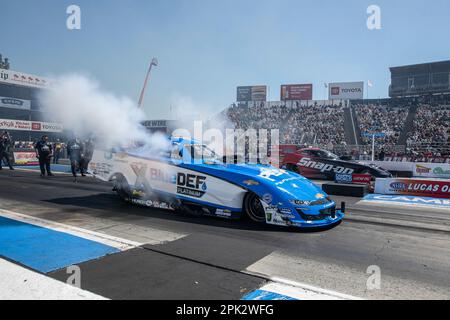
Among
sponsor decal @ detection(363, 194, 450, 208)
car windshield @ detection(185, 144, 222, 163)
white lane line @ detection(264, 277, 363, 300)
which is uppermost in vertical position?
car windshield @ detection(185, 144, 222, 163)

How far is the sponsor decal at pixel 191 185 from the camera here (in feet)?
21.1

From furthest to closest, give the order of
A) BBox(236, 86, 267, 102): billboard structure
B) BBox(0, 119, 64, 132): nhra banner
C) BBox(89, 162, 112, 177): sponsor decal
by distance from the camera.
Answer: BBox(236, 86, 267, 102): billboard structure < BBox(0, 119, 64, 132): nhra banner < BBox(89, 162, 112, 177): sponsor decal

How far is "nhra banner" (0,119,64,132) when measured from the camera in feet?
116

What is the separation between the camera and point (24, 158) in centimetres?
2298

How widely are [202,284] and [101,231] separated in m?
2.65

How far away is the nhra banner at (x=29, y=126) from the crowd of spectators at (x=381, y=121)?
29.8 m

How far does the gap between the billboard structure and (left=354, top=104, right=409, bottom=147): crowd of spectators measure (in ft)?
41.3

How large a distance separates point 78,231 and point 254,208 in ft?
9.52

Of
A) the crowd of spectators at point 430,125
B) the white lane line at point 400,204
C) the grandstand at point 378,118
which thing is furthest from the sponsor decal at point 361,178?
the crowd of spectators at point 430,125

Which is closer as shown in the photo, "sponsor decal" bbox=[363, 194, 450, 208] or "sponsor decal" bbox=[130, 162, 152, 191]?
"sponsor decal" bbox=[130, 162, 152, 191]

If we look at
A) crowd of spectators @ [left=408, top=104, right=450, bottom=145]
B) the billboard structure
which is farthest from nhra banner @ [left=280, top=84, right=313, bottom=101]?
crowd of spectators @ [left=408, top=104, right=450, bottom=145]

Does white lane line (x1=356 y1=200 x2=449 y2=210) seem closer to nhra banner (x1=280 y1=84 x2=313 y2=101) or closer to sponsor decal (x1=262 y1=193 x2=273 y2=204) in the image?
sponsor decal (x1=262 y1=193 x2=273 y2=204)

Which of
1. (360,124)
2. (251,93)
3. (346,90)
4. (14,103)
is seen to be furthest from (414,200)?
(14,103)
